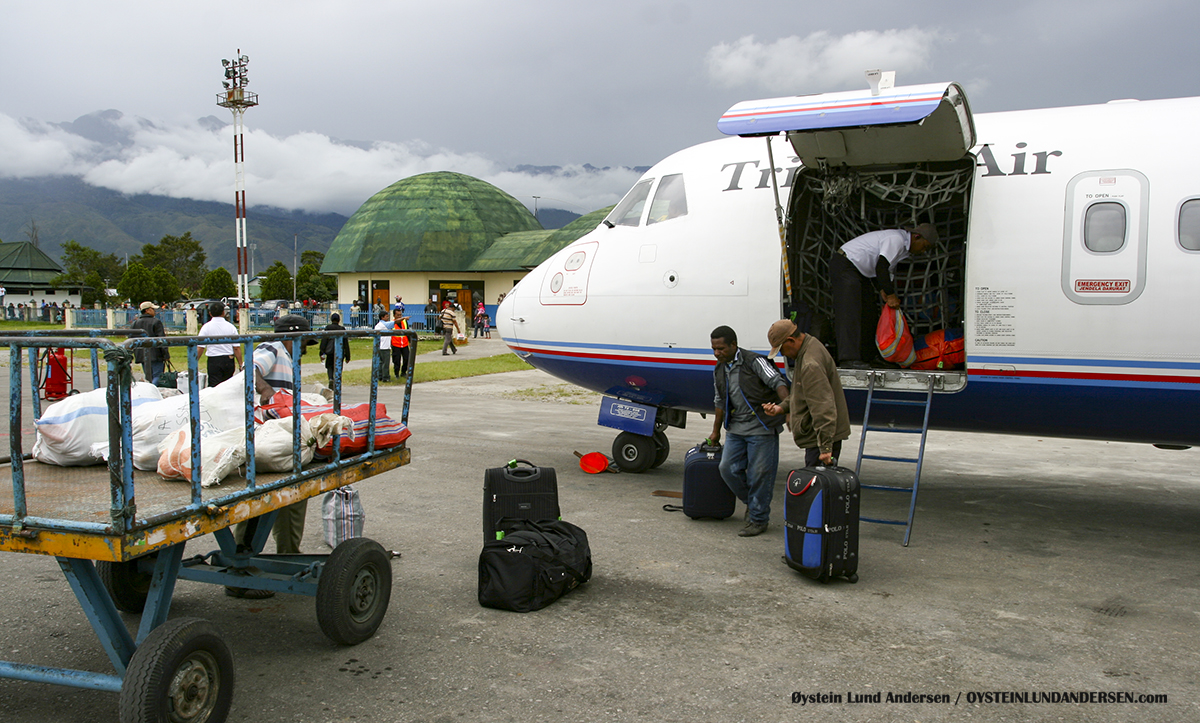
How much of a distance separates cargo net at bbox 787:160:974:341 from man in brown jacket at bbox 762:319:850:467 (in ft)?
6.38

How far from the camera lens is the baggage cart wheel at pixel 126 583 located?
5.04m

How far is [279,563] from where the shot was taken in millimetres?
5109

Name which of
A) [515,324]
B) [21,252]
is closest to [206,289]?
[21,252]

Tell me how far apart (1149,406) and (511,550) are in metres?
5.50

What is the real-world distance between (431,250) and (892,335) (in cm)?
4361

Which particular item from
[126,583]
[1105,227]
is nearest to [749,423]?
[1105,227]

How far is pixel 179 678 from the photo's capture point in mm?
3529

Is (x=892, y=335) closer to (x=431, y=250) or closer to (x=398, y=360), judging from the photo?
(x=398, y=360)

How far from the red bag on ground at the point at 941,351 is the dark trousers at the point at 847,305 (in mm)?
616

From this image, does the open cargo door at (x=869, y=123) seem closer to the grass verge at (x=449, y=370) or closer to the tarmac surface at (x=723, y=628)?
the tarmac surface at (x=723, y=628)

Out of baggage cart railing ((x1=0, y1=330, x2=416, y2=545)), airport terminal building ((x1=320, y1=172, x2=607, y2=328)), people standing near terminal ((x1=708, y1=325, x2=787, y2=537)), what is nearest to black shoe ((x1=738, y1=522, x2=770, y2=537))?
people standing near terminal ((x1=708, y1=325, x2=787, y2=537))

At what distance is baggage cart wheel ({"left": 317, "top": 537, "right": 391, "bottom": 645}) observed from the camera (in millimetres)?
4578

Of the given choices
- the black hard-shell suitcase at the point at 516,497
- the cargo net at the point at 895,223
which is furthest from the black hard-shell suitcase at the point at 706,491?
the cargo net at the point at 895,223

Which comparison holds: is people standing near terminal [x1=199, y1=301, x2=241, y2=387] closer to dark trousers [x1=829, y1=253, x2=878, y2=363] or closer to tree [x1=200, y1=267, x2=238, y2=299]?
dark trousers [x1=829, y1=253, x2=878, y2=363]
